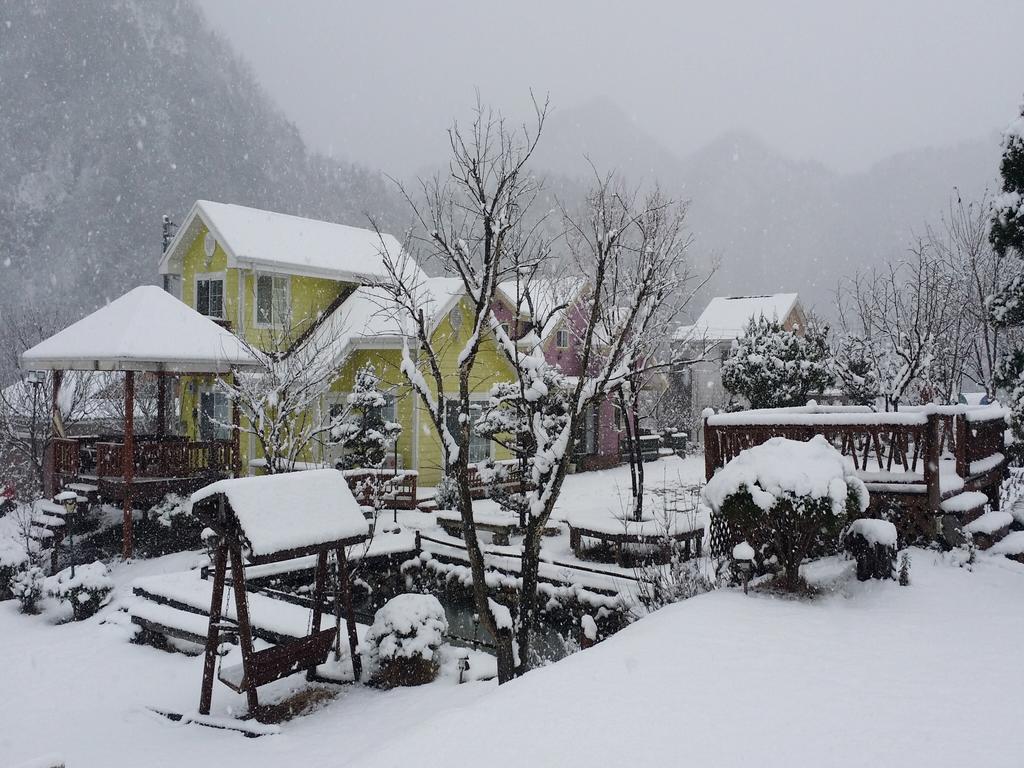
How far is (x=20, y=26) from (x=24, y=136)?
16.1m

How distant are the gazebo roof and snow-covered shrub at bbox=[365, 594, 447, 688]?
885 cm

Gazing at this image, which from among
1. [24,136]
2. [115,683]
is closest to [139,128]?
[24,136]

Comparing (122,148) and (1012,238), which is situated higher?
(122,148)

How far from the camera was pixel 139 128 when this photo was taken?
72.2m

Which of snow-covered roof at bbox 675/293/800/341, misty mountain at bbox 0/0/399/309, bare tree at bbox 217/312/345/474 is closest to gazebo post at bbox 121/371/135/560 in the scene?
bare tree at bbox 217/312/345/474

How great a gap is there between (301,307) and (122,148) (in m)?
59.3

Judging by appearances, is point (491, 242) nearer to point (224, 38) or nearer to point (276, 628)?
point (276, 628)

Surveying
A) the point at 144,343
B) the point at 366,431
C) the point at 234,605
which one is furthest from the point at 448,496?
the point at 144,343

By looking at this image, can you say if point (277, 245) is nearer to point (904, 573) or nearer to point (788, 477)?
point (788, 477)

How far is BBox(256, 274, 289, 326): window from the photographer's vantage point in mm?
21656

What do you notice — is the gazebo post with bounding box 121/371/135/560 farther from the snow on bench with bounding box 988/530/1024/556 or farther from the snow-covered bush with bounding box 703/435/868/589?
the snow on bench with bounding box 988/530/1024/556

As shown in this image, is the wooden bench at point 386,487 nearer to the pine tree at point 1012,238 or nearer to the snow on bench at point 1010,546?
the snow on bench at point 1010,546

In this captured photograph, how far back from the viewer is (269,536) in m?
7.90

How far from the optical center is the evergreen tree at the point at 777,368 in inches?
781
